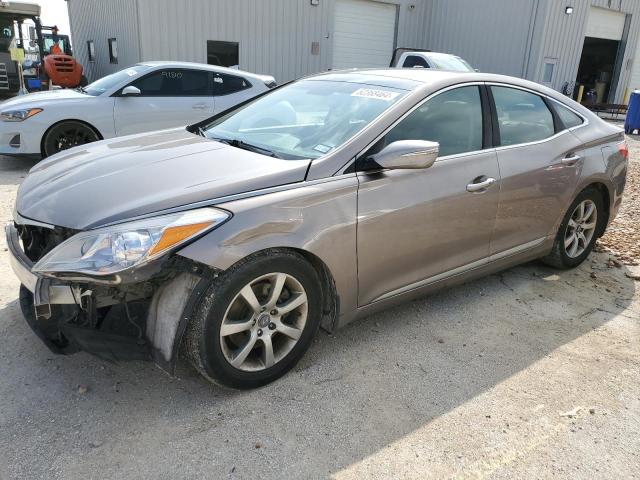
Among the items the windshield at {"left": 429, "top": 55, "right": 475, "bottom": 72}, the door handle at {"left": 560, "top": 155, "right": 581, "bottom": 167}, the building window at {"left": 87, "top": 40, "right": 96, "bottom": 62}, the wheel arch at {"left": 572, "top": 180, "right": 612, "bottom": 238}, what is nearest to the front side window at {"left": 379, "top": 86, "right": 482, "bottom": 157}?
the door handle at {"left": 560, "top": 155, "right": 581, "bottom": 167}

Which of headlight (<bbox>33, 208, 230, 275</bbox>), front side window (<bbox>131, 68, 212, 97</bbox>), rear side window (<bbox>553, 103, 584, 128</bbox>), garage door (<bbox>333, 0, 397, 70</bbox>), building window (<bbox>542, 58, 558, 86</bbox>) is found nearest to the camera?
headlight (<bbox>33, 208, 230, 275</bbox>)

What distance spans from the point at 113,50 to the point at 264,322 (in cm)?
1441

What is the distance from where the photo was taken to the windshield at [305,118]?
3029mm

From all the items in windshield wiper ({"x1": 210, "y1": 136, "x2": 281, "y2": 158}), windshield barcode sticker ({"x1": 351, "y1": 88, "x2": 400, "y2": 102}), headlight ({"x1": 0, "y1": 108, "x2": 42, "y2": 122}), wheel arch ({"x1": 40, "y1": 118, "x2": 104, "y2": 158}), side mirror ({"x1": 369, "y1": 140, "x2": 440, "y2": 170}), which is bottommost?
wheel arch ({"x1": 40, "y1": 118, "x2": 104, "y2": 158})

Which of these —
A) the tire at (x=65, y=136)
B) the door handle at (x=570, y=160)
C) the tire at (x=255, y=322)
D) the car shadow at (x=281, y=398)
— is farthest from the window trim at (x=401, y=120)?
the tire at (x=65, y=136)

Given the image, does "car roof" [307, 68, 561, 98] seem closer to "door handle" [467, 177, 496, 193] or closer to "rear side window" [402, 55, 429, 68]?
"door handle" [467, 177, 496, 193]

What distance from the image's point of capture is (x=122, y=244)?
231 cm

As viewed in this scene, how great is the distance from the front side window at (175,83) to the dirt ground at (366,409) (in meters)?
5.00

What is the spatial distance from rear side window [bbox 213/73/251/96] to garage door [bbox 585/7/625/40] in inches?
639

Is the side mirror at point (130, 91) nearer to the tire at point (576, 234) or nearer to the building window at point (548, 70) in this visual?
the tire at point (576, 234)

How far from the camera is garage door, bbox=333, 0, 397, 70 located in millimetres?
16500

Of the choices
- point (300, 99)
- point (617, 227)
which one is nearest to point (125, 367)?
point (300, 99)

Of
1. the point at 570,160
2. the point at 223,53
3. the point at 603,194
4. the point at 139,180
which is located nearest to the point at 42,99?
the point at 139,180

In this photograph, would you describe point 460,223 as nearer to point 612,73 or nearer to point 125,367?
point 125,367
